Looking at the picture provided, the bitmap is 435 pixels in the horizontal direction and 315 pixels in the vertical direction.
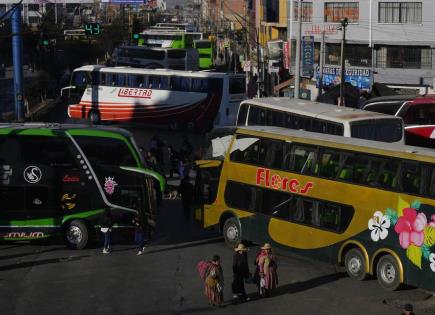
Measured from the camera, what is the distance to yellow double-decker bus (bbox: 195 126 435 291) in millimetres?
17000

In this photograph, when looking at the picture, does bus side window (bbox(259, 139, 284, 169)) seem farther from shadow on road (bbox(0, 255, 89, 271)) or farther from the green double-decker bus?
shadow on road (bbox(0, 255, 89, 271))

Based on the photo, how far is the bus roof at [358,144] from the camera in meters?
17.2

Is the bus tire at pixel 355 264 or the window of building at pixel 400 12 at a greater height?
the window of building at pixel 400 12

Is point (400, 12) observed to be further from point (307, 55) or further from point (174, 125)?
point (174, 125)

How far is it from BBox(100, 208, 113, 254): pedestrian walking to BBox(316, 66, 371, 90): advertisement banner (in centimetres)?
3275

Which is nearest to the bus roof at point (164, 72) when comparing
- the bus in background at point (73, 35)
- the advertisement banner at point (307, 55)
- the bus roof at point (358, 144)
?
the advertisement banner at point (307, 55)

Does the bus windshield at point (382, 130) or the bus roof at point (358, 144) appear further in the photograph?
the bus windshield at point (382, 130)

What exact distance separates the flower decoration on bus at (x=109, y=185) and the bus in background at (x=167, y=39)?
61.1m

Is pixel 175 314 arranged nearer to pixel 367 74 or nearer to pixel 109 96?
pixel 109 96

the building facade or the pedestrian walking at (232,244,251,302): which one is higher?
the building facade

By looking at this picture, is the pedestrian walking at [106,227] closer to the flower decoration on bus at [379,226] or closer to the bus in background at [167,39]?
the flower decoration on bus at [379,226]

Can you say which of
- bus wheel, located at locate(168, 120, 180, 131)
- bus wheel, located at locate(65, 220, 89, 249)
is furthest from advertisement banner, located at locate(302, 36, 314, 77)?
bus wheel, located at locate(65, 220, 89, 249)

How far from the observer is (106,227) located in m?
21.1

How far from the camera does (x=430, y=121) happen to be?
31.8 meters
